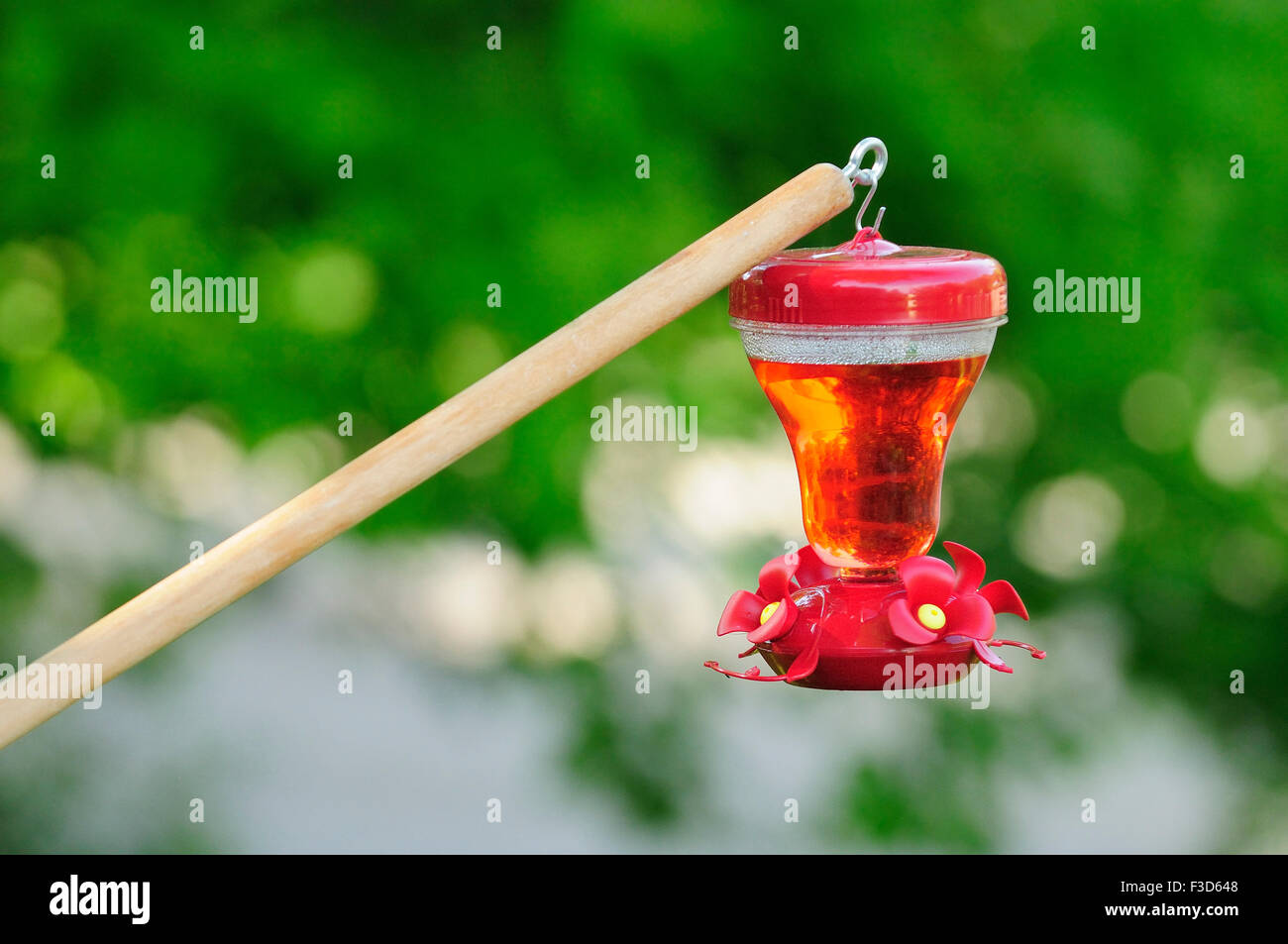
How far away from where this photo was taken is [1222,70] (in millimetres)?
2400

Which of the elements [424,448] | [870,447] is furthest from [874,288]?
[424,448]

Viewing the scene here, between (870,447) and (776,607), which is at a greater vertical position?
(870,447)

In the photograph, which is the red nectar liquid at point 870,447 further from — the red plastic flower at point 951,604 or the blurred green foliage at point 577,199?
the blurred green foliage at point 577,199

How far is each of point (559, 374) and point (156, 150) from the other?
1542 millimetres

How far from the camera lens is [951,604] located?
141cm

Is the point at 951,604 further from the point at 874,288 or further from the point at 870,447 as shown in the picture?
the point at 874,288

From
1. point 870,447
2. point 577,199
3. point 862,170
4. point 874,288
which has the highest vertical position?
point 577,199

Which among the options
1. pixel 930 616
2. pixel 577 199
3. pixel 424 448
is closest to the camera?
pixel 424 448

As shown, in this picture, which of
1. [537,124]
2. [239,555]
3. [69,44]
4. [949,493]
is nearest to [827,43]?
[537,124]

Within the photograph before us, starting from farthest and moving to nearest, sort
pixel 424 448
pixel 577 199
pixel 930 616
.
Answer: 1. pixel 577 199
2. pixel 930 616
3. pixel 424 448

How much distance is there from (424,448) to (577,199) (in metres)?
1.30

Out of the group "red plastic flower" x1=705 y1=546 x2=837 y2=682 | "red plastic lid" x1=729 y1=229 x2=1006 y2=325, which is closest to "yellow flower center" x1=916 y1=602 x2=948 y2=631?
"red plastic flower" x1=705 y1=546 x2=837 y2=682

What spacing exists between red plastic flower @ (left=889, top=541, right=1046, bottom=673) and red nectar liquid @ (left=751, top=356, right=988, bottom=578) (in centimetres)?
7

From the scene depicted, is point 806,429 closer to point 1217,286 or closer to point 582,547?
point 582,547
